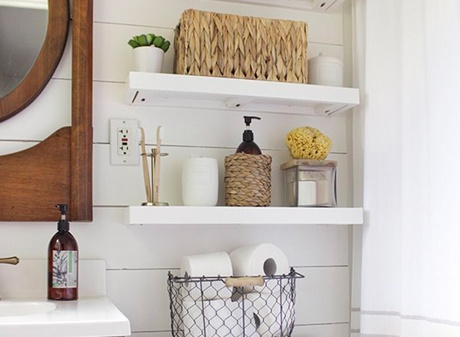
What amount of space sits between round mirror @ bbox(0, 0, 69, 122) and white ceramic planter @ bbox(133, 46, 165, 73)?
21cm

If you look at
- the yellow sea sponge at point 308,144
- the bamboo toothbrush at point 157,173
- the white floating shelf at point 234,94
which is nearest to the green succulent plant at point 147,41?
the white floating shelf at point 234,94

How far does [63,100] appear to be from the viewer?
1650mm

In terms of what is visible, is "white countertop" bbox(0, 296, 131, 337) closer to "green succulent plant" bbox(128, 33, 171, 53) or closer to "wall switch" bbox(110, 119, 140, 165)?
"wall switch" bbox(110, 119, 140, 165)

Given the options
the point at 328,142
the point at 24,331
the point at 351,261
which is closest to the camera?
the point at 24,331

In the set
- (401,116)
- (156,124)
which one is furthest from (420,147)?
(156,124)

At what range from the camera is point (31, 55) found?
1.62m

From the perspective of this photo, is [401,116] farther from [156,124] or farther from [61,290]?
[61,290]

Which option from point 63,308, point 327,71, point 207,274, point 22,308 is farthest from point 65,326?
point 327,71

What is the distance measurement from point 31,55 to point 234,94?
53 cm

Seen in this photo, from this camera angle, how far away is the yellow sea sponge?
1.69m

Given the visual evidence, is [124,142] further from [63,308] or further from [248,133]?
[63,308]

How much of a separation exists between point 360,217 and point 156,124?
1.98 feet

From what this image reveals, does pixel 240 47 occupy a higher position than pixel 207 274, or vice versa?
pixel 240 47

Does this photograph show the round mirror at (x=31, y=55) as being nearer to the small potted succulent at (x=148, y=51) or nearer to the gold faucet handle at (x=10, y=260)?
the small potted succulent at (x=148, y=51)
